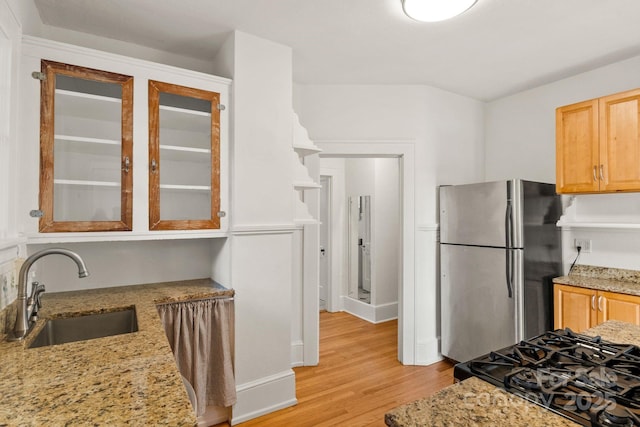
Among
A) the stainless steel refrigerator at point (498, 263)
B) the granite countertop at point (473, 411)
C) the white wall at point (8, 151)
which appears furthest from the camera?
the stainless steel refrigerator at point (498, 263)

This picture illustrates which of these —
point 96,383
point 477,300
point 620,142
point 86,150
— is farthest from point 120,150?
point 620,142

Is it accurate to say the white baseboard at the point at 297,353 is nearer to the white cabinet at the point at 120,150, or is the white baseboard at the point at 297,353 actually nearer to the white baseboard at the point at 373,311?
the white cabinet at the point at 120,150

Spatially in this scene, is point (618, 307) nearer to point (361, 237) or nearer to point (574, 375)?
point (574, 375)

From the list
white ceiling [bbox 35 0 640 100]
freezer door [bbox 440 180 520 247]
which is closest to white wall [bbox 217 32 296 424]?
white ceiling [bbox 35 0 640 100]

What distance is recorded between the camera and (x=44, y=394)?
93 centimetres

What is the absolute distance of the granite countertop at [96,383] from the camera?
2.69 feet

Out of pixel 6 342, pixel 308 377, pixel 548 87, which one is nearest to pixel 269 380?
pixel 308 377

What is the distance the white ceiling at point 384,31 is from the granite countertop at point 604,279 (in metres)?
1.70

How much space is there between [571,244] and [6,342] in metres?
3.83

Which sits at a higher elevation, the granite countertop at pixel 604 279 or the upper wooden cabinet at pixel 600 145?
the upper wooden cabinet at pixel 600 145

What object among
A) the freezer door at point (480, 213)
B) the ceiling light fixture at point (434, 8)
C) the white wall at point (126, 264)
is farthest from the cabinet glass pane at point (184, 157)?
the freezer door at point (480, 213)

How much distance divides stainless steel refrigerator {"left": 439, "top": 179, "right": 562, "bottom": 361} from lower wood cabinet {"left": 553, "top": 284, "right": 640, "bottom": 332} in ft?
0.49

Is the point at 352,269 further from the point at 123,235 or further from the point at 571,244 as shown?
the point at 123,235

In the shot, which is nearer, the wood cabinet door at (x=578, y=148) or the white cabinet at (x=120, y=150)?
the white cabinet at (x=120, y=150)
